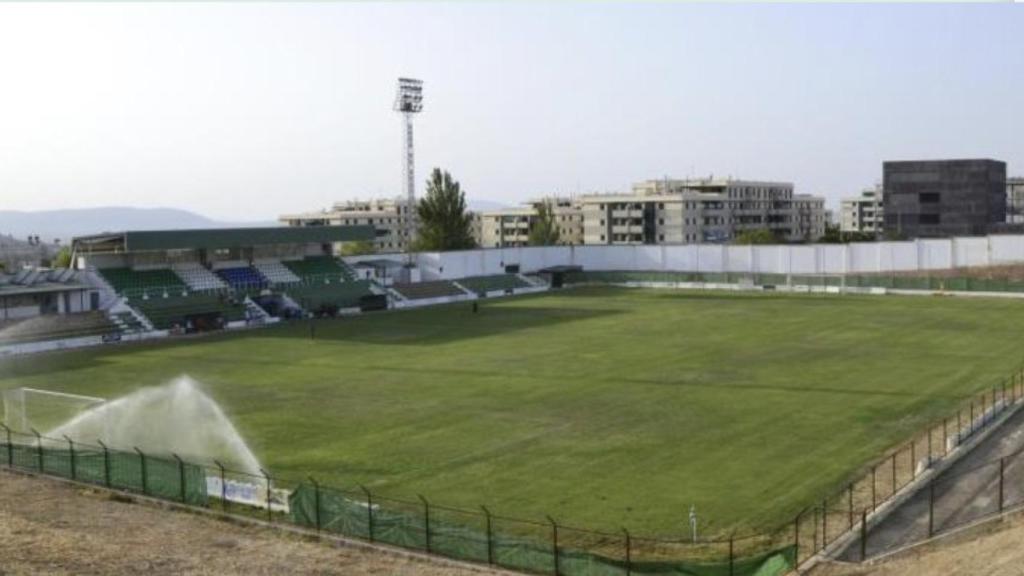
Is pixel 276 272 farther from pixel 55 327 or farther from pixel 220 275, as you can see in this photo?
pixel 55 327

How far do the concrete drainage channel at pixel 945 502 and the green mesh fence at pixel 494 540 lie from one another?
233cm

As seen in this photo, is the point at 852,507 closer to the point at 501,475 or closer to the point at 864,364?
the point at 501,475

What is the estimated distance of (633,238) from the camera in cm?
18275

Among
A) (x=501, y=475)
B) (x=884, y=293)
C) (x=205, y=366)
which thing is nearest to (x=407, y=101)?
(x=884, y=293)

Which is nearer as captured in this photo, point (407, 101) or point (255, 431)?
point (255, 431)

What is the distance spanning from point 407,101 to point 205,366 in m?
72.3

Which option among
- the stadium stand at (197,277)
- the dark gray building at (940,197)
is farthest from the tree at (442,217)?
the dark gray building at (940,197)

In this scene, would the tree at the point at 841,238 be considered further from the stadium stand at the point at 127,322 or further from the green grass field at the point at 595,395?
the stadium stand at the point at 127,322

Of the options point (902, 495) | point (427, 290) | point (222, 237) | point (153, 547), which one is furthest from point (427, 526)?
point (427, 290)

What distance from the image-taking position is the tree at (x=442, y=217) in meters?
121

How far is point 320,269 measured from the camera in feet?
311

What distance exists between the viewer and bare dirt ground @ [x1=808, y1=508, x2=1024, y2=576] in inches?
797

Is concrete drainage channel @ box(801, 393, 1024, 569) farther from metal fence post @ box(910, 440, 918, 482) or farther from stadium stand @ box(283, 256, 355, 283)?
stadium stand @ box(283, 256, 355, 283)

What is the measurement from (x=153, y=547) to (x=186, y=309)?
55326 mm
